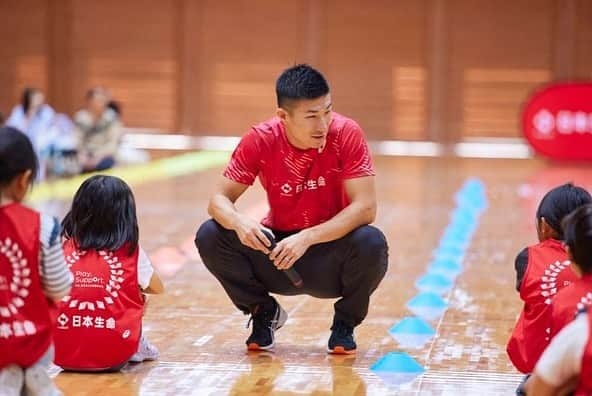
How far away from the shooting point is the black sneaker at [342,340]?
15.1ft

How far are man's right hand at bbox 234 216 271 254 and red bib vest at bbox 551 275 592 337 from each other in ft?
4.58

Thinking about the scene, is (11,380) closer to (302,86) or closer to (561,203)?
(302,86)

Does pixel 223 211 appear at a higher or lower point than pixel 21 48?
lower

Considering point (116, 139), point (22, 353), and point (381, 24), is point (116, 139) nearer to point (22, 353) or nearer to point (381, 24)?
point (381, 24)

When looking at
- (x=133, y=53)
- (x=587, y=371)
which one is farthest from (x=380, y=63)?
(x=587, y=371)

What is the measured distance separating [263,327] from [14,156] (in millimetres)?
1881

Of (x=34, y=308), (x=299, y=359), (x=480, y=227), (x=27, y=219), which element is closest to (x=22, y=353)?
(x=34, y=308)

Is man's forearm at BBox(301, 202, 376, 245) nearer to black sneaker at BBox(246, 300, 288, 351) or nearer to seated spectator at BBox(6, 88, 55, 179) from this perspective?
black sneaker at BBox(246, 300, 288, 351)

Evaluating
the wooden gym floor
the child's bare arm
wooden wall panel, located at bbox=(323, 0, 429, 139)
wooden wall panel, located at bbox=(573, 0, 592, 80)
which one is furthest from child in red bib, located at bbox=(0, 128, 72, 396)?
wooden wall panel, located at bbox=(573, 0, 592, 80)

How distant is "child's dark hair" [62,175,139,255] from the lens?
13.7 feet

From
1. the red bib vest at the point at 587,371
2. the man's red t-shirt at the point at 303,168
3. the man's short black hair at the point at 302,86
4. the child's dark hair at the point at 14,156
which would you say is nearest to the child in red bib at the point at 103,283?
the man's red t-shirt at the point at 303,168

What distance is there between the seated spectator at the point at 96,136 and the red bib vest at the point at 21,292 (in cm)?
995

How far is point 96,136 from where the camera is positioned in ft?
42.8

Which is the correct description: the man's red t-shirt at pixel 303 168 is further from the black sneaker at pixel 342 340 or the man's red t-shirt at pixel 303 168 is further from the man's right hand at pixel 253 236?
the black sneaker at pixel 342 340
